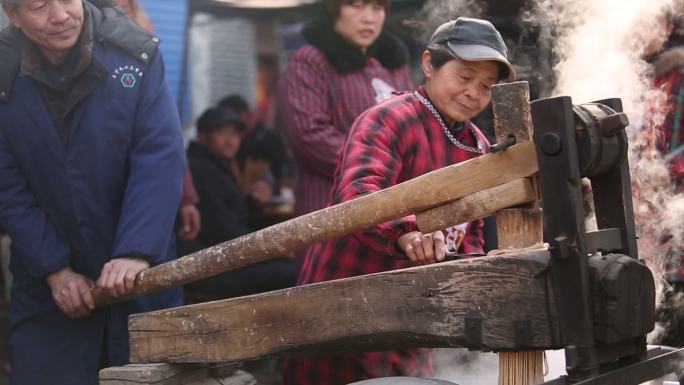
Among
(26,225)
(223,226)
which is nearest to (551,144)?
(26,225)

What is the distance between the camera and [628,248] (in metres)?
2.48

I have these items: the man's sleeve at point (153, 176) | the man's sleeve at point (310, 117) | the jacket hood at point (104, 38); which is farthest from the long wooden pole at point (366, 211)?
the man's sleeve at point (310, 117)

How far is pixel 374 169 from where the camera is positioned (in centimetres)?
313

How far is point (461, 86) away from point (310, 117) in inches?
62.6

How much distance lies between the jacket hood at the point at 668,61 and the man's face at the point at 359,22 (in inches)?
55.4

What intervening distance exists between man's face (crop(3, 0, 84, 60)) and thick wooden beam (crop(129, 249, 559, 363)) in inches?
49.6

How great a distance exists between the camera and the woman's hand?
2783 millimetres

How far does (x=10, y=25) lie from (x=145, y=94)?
1.93ft

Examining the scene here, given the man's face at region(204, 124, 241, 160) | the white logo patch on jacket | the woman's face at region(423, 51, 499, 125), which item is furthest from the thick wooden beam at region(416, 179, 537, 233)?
the man's face at region(204, 124, 241, 160)

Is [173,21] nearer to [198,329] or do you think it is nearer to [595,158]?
[198,329]

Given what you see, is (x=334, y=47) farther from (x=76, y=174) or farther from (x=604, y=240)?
(x=604, y=240)

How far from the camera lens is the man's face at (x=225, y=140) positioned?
7.25m

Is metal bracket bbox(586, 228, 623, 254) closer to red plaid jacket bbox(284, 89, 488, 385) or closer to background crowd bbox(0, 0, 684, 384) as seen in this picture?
background crowd bbox(0, 0, 684, 384)

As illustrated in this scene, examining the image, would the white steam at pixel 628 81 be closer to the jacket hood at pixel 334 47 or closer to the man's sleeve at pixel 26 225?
the jacket hood at pixel 334 47
